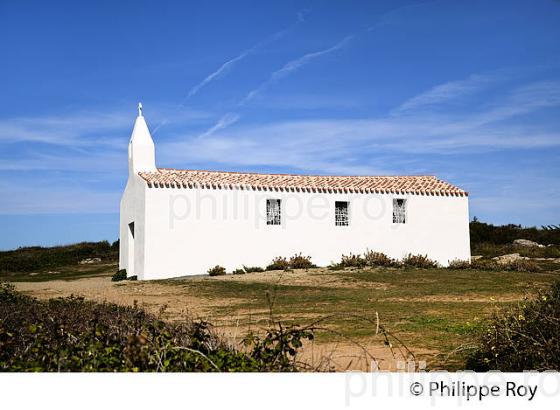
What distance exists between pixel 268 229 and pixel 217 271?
249cm

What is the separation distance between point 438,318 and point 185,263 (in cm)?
1255

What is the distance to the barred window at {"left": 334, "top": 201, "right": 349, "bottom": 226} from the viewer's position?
24.0 metres

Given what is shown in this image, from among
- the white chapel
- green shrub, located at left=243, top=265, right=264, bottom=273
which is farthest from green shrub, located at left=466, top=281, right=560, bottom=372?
the white chapel

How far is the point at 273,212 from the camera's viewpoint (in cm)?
2320

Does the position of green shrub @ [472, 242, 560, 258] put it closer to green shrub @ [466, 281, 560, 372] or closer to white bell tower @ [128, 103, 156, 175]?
white bell tower @ [128, 103, 156, 175]

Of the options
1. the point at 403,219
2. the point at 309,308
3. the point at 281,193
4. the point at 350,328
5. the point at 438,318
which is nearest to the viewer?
the point at 350,328

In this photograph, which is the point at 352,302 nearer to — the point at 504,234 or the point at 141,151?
the point at 141,151

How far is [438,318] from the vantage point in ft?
34.2

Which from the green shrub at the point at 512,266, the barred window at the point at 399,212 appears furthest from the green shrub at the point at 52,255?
the green shrub at the point at 512,266

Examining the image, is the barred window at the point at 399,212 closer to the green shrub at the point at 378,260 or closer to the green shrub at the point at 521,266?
the green shrub at the point at 378,260

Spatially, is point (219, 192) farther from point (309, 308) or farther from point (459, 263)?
point (309, 308)

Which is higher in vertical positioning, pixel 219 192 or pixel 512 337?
pixel 219 192

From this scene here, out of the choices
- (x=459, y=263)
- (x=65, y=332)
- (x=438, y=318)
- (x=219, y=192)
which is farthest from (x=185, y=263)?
(x=65, y=332)
